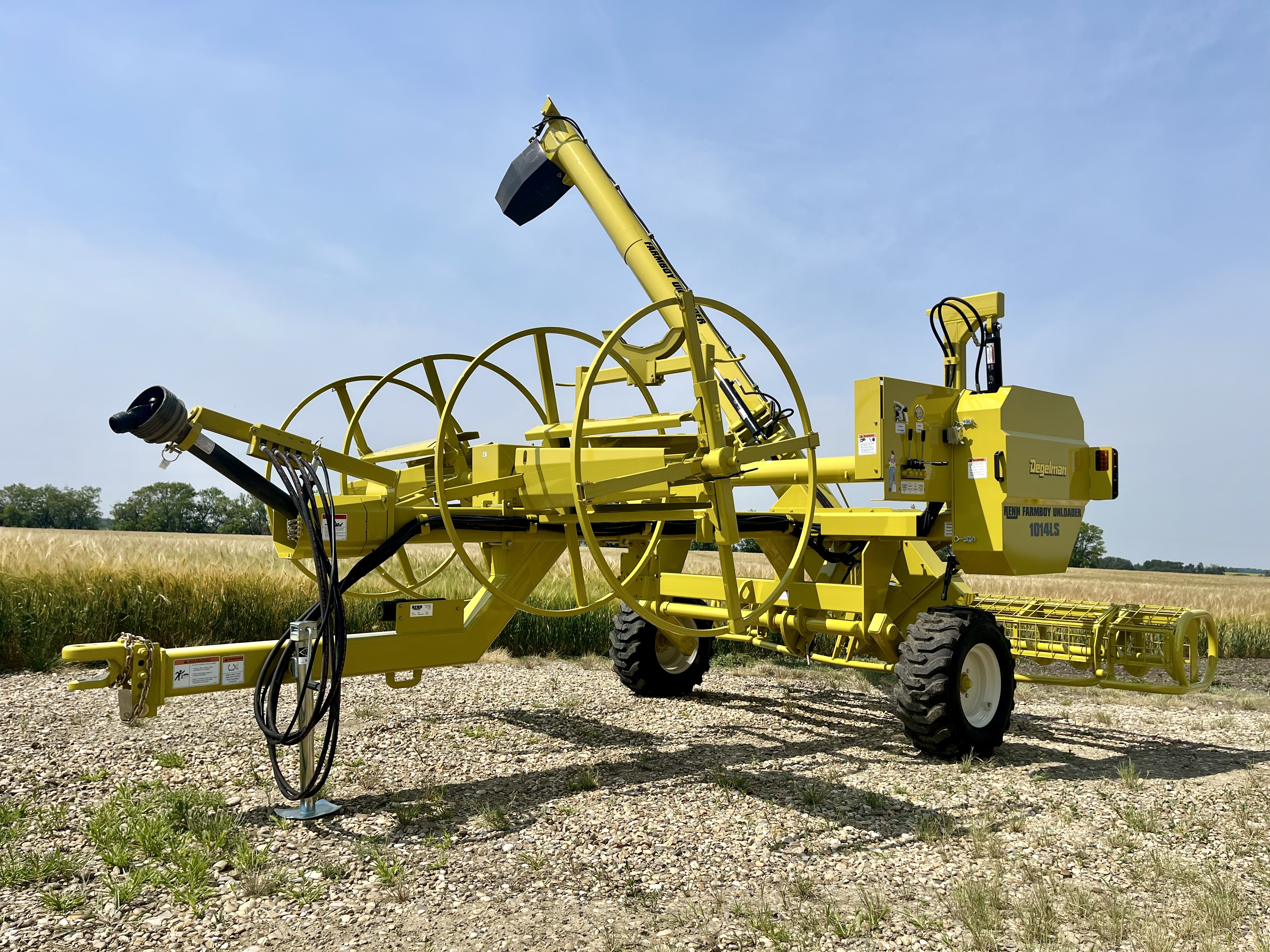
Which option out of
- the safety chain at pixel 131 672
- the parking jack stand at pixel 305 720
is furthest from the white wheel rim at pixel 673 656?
the safety chain at pixel 131 672

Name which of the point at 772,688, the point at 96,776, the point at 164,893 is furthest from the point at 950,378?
the point at 96,776

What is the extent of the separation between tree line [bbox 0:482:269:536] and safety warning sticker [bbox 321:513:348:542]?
150ft

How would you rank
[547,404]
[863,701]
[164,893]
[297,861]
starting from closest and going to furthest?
[164,893]
[297,861]
[547,404]
[863,701]

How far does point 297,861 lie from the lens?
15.1ft

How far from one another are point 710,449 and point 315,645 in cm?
253

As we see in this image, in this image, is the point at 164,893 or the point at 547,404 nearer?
the point at 164,893

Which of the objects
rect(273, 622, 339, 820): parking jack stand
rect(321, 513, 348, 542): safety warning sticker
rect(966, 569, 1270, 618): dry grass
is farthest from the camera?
rect(966, 569, 1270, 618): dry grass

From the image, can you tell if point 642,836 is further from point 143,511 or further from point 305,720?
point 143,511

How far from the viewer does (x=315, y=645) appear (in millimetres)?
5152

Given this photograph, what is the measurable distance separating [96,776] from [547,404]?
155 inches

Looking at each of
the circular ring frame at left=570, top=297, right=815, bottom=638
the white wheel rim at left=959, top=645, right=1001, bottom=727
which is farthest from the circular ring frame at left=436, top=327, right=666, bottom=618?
the white wheel rim at left=959, top=645, right=1001, bottom=727

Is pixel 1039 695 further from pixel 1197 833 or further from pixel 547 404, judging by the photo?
pixel 547 404

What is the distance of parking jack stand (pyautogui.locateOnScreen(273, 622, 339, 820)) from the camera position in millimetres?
5180

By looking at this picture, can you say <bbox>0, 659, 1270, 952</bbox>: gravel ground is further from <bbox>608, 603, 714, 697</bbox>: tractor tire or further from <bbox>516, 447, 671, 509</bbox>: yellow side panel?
<bbox>516, 447, 671, 509</bbox>: yellow side panel
